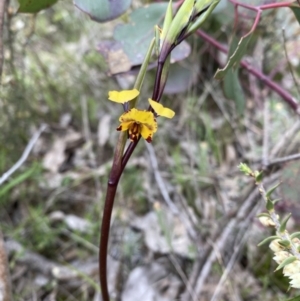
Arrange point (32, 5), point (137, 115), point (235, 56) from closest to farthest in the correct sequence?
point (137, 115), point (235, 56), point (32, 5)

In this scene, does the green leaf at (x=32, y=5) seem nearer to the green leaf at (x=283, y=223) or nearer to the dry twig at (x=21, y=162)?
the dry twig at (x=21, y=162)

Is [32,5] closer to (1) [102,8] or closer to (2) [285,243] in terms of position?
(1) [102,8]

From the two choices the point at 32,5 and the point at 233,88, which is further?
the point at 233,88

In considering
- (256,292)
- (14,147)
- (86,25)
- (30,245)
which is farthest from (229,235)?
(86,25)

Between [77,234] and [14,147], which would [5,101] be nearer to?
[14,147]

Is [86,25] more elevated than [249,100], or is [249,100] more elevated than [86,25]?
[86,25]

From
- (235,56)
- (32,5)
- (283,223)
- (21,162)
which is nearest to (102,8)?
(32,5)

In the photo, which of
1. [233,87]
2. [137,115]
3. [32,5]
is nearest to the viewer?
[137,115]
